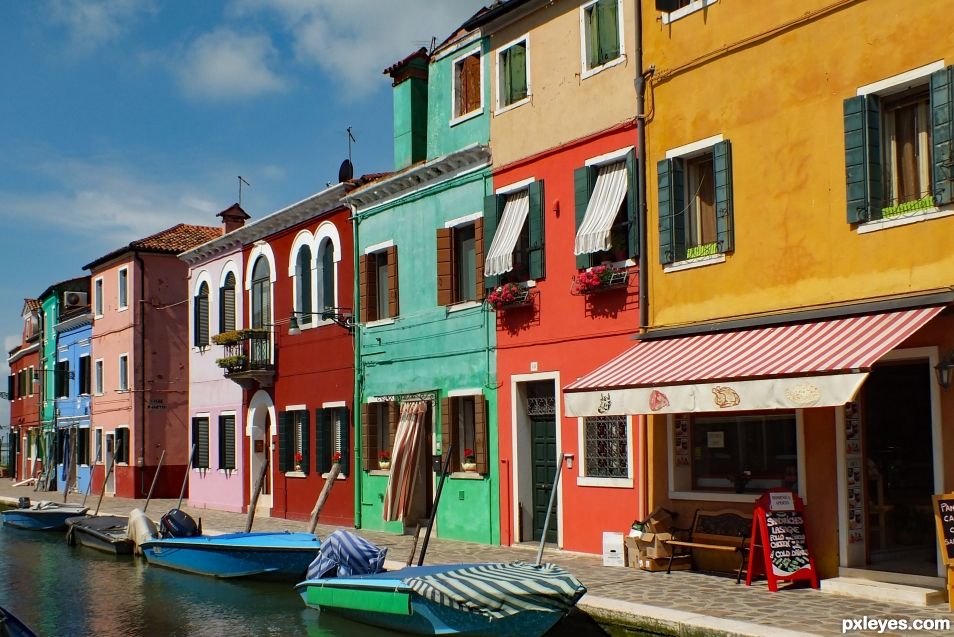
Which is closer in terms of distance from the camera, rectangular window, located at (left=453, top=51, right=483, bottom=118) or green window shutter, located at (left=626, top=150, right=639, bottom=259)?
green window shutter, located at (left=626, top=150, right=639, bottom=259)

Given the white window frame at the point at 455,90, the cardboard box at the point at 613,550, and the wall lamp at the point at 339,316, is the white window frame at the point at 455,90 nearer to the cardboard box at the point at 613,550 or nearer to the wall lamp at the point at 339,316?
the wall lamp at the point at 339,316

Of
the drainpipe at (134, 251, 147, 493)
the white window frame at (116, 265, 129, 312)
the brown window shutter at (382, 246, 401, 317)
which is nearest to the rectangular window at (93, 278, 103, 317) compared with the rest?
the white window frame at (116, 265, 129, 312)

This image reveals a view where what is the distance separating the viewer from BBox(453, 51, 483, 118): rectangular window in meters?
18.5

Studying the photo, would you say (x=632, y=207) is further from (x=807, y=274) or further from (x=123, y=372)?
(x=123, y=372)

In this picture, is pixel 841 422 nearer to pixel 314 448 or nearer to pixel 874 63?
pixel 874 63

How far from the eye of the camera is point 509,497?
17125 millimetres

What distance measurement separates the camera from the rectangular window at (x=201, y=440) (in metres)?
29.1

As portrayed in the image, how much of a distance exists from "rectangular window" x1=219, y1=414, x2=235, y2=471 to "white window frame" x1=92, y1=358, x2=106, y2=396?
37.0 feet

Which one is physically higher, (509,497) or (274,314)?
(274,314)

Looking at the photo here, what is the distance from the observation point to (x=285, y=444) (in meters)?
24.4

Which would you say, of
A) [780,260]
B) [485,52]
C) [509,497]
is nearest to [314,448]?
[509,497]

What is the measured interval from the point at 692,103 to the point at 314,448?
41.0 feet

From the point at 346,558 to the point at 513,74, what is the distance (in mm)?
8215

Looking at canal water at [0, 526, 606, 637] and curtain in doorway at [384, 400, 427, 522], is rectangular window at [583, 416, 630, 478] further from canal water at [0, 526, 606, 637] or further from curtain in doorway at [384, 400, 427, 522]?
curtain in doorway at [384, 400, 427, 522]
